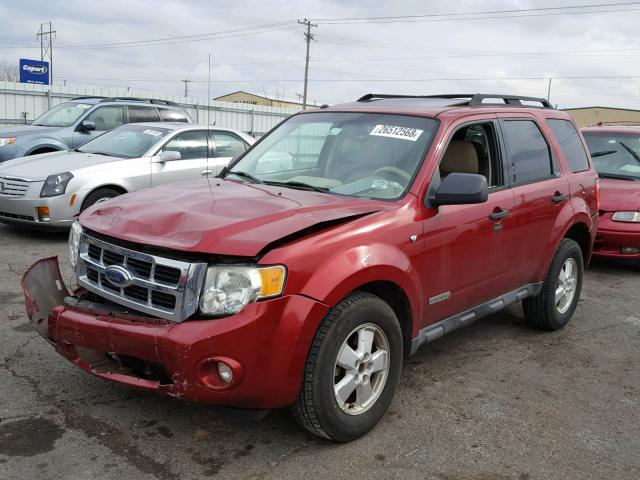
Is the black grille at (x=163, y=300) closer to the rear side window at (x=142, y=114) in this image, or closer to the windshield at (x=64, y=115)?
the windshield at (x=64, y=115)

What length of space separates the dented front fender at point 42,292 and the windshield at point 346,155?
1.34m

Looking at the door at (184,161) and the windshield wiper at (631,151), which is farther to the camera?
the door at (184,161)

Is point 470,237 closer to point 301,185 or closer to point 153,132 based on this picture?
point 301,185

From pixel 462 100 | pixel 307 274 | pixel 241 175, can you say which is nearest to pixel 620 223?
pixel 462 100

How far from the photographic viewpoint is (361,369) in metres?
3.26

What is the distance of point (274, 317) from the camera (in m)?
2.80

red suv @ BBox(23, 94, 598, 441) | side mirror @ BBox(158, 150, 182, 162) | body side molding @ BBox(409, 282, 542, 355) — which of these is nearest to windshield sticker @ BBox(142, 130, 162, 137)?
side mirror @ BBox(158, 150, 182, 162)

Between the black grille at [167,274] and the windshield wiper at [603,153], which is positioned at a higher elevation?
the windshield wiper at [603,153]

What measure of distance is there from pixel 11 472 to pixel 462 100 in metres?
3.73

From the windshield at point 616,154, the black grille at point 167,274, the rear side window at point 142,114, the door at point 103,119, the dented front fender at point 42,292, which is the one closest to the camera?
the black grille at point 167,274

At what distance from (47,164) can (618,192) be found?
7179 millimetres

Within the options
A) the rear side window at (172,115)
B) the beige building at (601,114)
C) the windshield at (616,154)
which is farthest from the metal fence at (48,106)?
the beige building at (601,114)

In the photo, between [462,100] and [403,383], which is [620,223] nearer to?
[462,100]

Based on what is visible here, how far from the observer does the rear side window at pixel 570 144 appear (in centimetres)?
520
